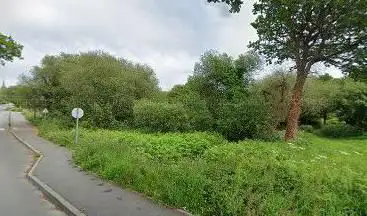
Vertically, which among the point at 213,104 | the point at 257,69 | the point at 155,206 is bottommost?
the point at 155,206

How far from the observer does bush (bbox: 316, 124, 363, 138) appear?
150 feet

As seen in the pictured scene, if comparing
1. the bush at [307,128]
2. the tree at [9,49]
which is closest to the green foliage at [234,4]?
the tree at [9,49]

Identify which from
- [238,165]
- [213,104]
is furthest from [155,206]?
[213,104]

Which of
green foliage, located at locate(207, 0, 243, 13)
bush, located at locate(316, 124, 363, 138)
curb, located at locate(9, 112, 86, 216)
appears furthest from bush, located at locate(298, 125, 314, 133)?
green foliage, located at locate(207, 0, 243, 13)

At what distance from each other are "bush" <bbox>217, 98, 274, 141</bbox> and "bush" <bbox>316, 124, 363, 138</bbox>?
18213 millimetres

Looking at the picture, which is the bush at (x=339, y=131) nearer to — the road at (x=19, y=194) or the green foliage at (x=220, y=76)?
the green foliage at (x=220, y=76)

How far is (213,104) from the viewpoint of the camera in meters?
33.8

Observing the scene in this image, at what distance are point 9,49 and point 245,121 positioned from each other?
85.5 ft

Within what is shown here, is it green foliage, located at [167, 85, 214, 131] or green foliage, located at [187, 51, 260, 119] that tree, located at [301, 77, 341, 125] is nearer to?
green foliage, located at [187, 51, 260, 119]

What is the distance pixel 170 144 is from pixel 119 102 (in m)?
14.6

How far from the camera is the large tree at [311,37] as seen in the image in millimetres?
27938

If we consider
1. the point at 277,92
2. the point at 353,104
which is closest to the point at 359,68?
the point at 277,92

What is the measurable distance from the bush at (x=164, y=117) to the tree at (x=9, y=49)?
17.6m

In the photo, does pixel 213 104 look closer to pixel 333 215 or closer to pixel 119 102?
pixel 119 102
